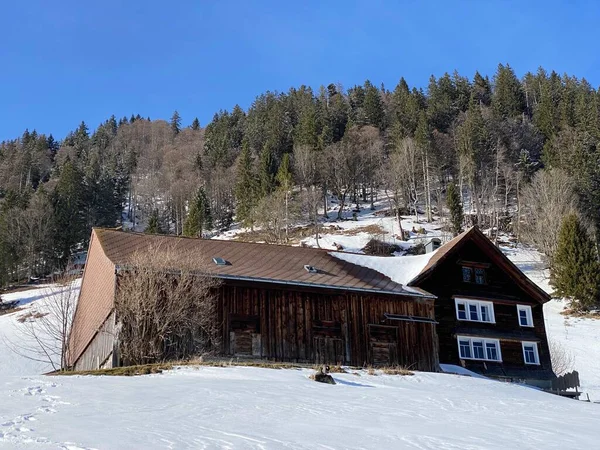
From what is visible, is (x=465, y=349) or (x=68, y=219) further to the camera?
(x=68, y=219)

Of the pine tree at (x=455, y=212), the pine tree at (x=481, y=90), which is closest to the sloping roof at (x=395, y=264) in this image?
the pine tree at (x=455, y=212)

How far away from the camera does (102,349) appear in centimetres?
2823

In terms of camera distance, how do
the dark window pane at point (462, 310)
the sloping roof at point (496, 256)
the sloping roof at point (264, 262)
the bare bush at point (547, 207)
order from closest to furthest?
1. the sloping roof at point (264, 262)
2. the dark window pane at point (462, 310)
3. the sloping roof at point (496, 256)
4. the bare bush at point (547, 207)

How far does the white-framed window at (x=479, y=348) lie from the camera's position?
33.5 m

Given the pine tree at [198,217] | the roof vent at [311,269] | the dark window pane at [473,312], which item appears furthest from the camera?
the pine tree at [198,217]

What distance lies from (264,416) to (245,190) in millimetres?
82629

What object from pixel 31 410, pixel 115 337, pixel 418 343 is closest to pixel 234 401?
pixel 31 410

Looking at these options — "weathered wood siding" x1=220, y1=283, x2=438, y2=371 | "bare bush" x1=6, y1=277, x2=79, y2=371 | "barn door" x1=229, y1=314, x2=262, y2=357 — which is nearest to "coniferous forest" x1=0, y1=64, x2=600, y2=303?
"bare bush" x1=6, y1=277, x2=79, y2=371

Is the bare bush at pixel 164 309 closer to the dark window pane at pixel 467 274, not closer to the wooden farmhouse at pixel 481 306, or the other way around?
the wooden farmhouse at pixel 481 306

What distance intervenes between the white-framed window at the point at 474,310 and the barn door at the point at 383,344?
4663mm

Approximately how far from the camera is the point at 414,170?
298ft

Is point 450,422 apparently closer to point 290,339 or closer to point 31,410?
point 31,410

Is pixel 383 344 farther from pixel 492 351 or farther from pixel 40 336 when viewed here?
pixel 40 336

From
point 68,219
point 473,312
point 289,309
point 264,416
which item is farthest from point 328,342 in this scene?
point 68,219
